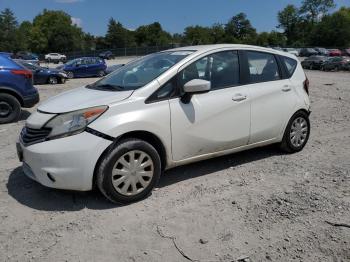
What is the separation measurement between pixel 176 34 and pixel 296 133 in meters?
115

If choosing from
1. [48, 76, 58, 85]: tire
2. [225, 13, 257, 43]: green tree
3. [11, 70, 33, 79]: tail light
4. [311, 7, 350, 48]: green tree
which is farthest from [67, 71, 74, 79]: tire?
[225, 13, 257, 43]: green tree

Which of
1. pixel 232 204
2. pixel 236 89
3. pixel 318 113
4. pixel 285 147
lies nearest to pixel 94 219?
pixel 232 204

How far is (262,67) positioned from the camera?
571 cm

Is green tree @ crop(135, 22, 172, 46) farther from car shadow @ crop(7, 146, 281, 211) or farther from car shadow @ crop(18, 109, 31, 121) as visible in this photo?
car shadow @ crop(7, 146, 281, 211)

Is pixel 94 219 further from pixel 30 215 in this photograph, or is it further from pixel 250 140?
pixel 250 140

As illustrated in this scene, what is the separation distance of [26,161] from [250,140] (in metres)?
2.84

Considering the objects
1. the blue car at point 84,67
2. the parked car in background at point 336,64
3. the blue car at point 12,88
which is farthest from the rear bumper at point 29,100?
the parked car in background at point 336,64

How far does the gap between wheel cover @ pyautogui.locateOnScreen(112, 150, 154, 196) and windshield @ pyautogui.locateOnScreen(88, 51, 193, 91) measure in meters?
0.81

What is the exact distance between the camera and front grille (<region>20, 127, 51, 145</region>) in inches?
167

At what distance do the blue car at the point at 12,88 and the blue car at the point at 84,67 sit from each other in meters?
17.2

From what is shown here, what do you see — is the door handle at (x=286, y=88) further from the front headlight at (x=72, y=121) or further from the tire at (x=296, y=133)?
the front headlight at (x=72, y=121)

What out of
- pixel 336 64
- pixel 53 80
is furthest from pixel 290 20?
pixel 53 80

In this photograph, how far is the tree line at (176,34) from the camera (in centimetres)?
8774

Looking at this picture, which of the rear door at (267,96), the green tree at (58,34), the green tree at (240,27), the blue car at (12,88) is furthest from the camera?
the green tree at (240,27)
